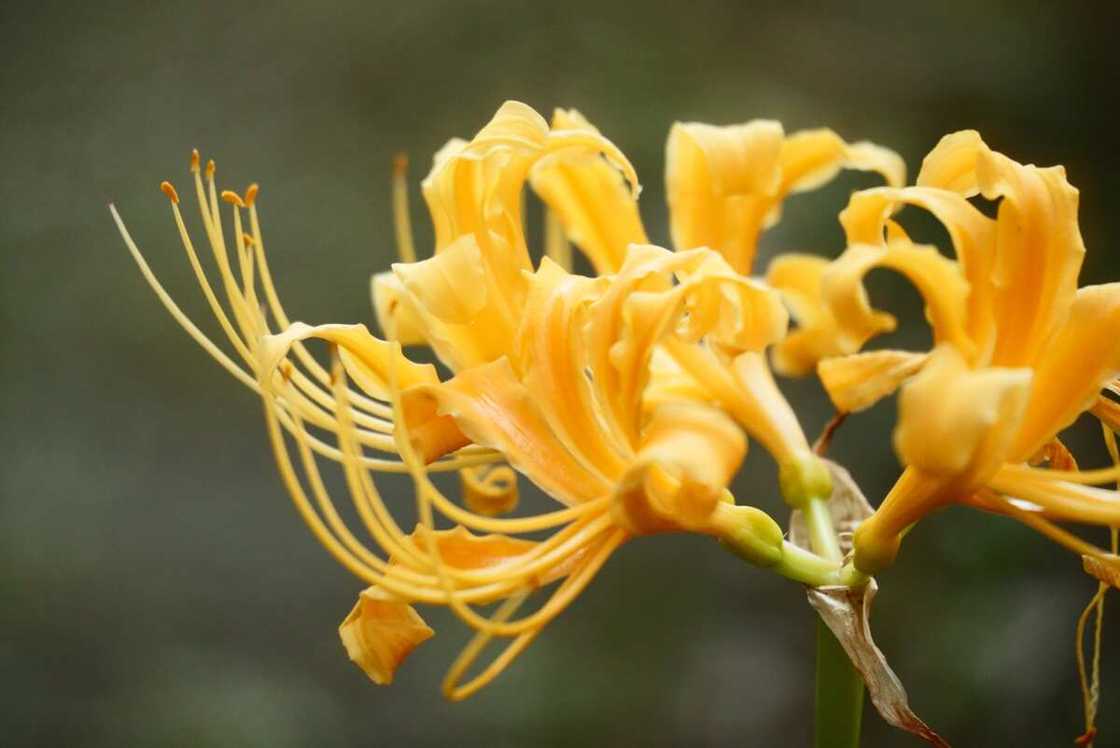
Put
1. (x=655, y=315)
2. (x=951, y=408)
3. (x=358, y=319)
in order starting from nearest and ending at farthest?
1. (x=951, y=408)
2. (x=655, y=315)
3. (x=358, y=319)

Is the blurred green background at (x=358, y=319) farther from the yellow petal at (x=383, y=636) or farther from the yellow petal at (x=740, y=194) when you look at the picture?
the yellow petal at (x=383, y=636)

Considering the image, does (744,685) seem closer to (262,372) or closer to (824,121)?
(824,121)

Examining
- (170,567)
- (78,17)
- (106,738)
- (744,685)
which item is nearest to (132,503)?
(170,567)

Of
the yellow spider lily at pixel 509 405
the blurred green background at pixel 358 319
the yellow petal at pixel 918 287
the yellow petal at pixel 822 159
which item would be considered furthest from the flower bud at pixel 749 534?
the blurred green background at pixel 358 319

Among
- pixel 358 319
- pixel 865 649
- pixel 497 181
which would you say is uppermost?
pixel 497 181

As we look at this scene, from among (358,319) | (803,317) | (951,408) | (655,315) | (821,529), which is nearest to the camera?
(951,408)

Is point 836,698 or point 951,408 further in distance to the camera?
point 836,698

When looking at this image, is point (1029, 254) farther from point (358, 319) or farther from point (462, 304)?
point (358, 319)

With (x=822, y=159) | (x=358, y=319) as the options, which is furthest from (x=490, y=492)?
(x=358, y=319)
